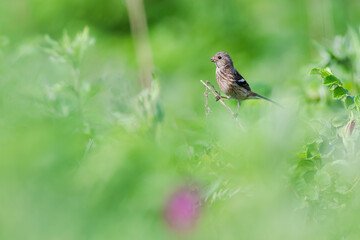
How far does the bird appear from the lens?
1992 mm

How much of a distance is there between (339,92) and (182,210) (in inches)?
22.1

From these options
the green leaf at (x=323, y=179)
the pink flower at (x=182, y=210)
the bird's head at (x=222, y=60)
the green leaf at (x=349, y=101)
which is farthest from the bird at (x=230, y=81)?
the pink flower at (x=182, y=210)

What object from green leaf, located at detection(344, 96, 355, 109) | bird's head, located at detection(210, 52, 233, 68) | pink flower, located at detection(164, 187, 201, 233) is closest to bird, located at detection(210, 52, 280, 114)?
bird's head, located at detection(210, 52, 233, 68)

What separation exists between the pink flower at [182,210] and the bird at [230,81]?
35.5 inches

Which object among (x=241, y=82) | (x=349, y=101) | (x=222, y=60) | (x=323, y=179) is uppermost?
(x=222, y=60)

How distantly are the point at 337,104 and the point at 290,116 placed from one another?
3.57 ft

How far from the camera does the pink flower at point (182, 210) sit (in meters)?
0.85

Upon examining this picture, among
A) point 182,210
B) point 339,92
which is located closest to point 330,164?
point 339,92

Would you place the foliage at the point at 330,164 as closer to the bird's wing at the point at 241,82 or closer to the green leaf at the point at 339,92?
the green leaf at the point at 339,92

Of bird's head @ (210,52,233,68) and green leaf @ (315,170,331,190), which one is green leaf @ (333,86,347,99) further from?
bird's head @ (210,52,233,68)

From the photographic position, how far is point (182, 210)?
3.11 ft

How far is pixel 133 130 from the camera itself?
1.65m

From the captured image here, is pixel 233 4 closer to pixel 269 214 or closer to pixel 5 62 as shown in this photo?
pixel 5 62

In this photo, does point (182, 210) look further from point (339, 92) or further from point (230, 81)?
point (230, 81)
